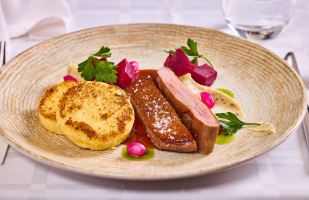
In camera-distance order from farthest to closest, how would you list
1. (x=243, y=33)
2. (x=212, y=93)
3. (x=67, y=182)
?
1. (x=243, y=33)
2. (x=212, y=93)
3. (x=67, y=182)

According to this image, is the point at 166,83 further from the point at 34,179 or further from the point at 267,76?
the point at 34,179

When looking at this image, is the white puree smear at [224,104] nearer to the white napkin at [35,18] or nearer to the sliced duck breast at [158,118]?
the sliced duck breast at [158,118]

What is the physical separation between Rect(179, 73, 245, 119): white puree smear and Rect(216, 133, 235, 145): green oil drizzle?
1.19ft

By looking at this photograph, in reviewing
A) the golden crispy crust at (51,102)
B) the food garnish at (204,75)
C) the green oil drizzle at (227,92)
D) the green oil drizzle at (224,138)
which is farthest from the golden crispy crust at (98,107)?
the green oil drizzle at (227,92)

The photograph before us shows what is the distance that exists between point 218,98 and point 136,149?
1101 millimetres

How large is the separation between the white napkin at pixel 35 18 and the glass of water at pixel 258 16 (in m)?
2.22

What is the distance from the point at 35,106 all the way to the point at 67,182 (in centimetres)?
99

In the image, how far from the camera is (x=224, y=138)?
2.46 meters

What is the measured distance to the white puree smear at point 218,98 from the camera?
9.38 feet

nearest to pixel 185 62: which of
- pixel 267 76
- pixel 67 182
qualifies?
pixel 267 76

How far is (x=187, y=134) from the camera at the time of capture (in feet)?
7.53

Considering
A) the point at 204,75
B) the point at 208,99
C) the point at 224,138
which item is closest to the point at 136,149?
the point at 224,138

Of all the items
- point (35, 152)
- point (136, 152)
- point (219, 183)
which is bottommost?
point (219, 183)

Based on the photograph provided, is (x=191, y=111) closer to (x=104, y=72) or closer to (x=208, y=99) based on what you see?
(x=208, y=99)
